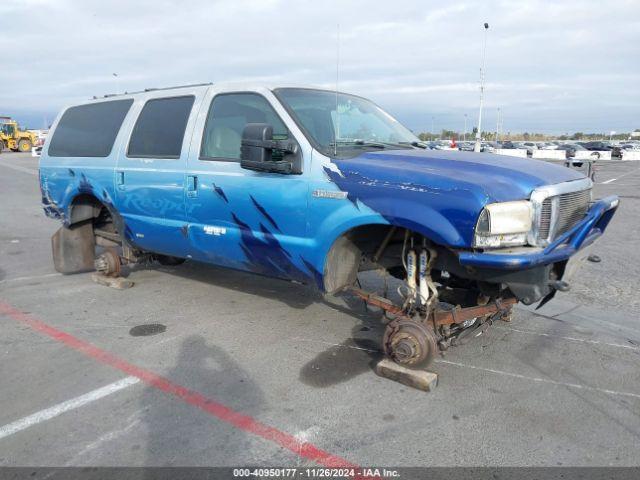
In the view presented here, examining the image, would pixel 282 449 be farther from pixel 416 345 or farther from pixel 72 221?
pixel 72 221

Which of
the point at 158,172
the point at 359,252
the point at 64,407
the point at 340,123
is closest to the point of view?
the point at 64,407

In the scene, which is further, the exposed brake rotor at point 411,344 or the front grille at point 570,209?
the exposed brake rotor at point 411,344

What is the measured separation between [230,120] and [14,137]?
48310 millimetres

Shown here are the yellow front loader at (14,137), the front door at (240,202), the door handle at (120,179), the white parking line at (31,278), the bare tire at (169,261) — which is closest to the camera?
the front door at (240,202)

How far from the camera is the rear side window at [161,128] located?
16.1 ft

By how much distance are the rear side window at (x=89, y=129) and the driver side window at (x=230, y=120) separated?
147cm

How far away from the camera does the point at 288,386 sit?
365cm

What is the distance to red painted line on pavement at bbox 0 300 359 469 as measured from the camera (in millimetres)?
2873

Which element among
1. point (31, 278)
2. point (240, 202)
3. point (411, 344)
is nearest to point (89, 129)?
point (31, 278)

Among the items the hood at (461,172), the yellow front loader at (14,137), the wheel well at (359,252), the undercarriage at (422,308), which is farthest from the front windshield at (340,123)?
the yellow front loader at (14,137)

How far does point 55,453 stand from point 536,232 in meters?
3.11

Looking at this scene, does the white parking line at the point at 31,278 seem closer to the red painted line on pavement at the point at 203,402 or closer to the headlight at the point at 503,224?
the red painted line on pavement at the point at 203,402

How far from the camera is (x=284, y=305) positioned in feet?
17.8

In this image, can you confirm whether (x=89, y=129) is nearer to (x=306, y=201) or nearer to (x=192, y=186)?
(x=192, y=186)
